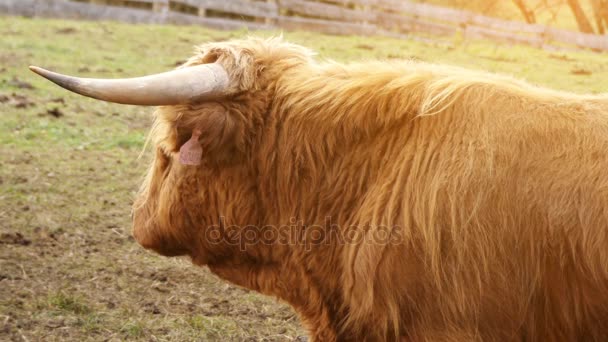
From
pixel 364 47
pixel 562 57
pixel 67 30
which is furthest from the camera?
pixel 364 47

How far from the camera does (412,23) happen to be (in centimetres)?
2092

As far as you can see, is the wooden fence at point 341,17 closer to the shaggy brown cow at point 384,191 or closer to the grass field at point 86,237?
the grass field at point 86,237

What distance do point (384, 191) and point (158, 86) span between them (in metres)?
0.85

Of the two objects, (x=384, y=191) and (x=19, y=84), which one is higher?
(x=384, y=191)

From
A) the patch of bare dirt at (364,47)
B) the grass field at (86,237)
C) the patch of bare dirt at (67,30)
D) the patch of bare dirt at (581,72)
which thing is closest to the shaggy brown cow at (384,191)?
the grass field at (86,237)

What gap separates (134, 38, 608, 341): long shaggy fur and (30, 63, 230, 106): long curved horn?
0.23ft

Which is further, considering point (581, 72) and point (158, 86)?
point (581, 72)

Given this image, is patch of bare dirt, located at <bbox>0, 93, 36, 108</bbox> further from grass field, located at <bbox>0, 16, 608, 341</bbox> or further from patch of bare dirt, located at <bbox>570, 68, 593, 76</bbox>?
patch of bare dirt, located at <bbox>570, 68, 593, 76</bbox>

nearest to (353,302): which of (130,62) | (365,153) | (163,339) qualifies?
(365,153)

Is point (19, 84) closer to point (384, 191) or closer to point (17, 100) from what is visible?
point (17, 100)

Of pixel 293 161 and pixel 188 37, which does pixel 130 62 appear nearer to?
pixel 188 37

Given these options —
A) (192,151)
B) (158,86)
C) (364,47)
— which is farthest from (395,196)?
(364,47)

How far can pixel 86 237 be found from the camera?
17.2ft

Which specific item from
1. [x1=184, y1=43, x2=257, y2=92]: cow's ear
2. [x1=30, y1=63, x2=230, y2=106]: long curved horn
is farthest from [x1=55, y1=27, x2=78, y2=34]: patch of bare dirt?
[x1=30, y1=63, x2=230, y2=106]: long curved horn
